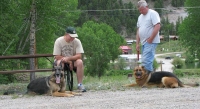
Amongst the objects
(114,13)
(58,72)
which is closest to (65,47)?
(58,72)

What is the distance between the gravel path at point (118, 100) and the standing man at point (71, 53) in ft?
1.76

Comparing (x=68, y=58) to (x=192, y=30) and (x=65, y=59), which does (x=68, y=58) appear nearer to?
(x=65, y=59)

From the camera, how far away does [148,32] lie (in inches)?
436

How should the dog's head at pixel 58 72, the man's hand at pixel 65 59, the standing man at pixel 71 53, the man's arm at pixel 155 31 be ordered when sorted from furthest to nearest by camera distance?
the man's arm at pixel 155 31 < the standing man at pixel 71 53 < the man's hand at pixel 65 59 < the dog's head at pixel 58 72

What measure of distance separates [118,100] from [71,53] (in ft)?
7.16

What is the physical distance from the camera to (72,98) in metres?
9.60

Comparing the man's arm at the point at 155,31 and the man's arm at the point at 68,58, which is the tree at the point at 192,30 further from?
the man's arm at the point at 68,58

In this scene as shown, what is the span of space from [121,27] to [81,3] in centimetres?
1807

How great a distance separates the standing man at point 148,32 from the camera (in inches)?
430

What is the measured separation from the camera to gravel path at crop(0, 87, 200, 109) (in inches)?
330

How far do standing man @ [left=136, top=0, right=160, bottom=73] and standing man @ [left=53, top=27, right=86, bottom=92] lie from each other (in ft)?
5.09

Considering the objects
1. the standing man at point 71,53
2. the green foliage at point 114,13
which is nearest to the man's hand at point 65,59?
the standing man at point 71,53

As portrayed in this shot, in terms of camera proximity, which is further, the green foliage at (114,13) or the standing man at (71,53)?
the green foliage at (114,13)

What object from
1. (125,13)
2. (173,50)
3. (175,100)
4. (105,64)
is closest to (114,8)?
(125,13)
